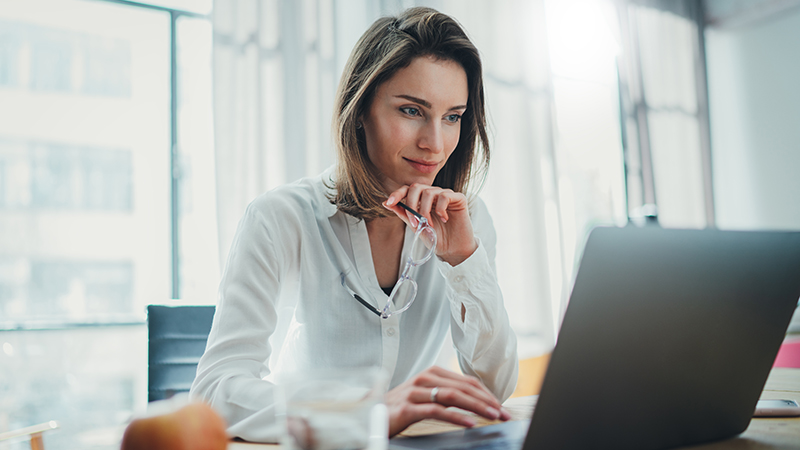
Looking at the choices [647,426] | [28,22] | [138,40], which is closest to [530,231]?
[138,40]

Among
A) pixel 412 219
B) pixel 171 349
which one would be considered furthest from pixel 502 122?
pixel 171 349

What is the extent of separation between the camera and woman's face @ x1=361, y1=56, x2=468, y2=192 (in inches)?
51.1

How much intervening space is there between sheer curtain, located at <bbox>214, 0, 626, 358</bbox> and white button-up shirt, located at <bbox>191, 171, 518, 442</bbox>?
1157 mm

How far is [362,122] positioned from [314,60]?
1858 mm

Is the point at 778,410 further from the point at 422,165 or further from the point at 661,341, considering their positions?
the point at 422,165

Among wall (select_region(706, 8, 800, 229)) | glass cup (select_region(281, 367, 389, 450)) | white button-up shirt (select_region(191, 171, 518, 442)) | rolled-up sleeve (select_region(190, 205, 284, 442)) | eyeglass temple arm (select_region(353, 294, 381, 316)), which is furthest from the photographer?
wall (select_region(706, 8, 800, 229))

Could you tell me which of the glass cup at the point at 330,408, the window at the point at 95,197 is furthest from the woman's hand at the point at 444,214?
the window at the point at 95,197

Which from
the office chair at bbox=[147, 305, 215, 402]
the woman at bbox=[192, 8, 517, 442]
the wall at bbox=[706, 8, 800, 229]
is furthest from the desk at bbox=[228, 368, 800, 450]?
the wall at bbox=[706, 8, 800, 229]

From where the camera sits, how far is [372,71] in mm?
1308

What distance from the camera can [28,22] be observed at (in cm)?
277

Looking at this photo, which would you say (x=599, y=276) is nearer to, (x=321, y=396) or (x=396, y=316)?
(x=321, y=396)

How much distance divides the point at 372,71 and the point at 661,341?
931mm

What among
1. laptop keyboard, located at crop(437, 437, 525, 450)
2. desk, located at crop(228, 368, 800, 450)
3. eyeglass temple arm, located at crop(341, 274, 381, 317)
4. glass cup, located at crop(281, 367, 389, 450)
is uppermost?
eyeglass temple arm, located at crop(341, 274, 381, 317)

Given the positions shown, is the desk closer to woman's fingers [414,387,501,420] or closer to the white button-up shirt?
woman's fingers [414,387,501,420]
